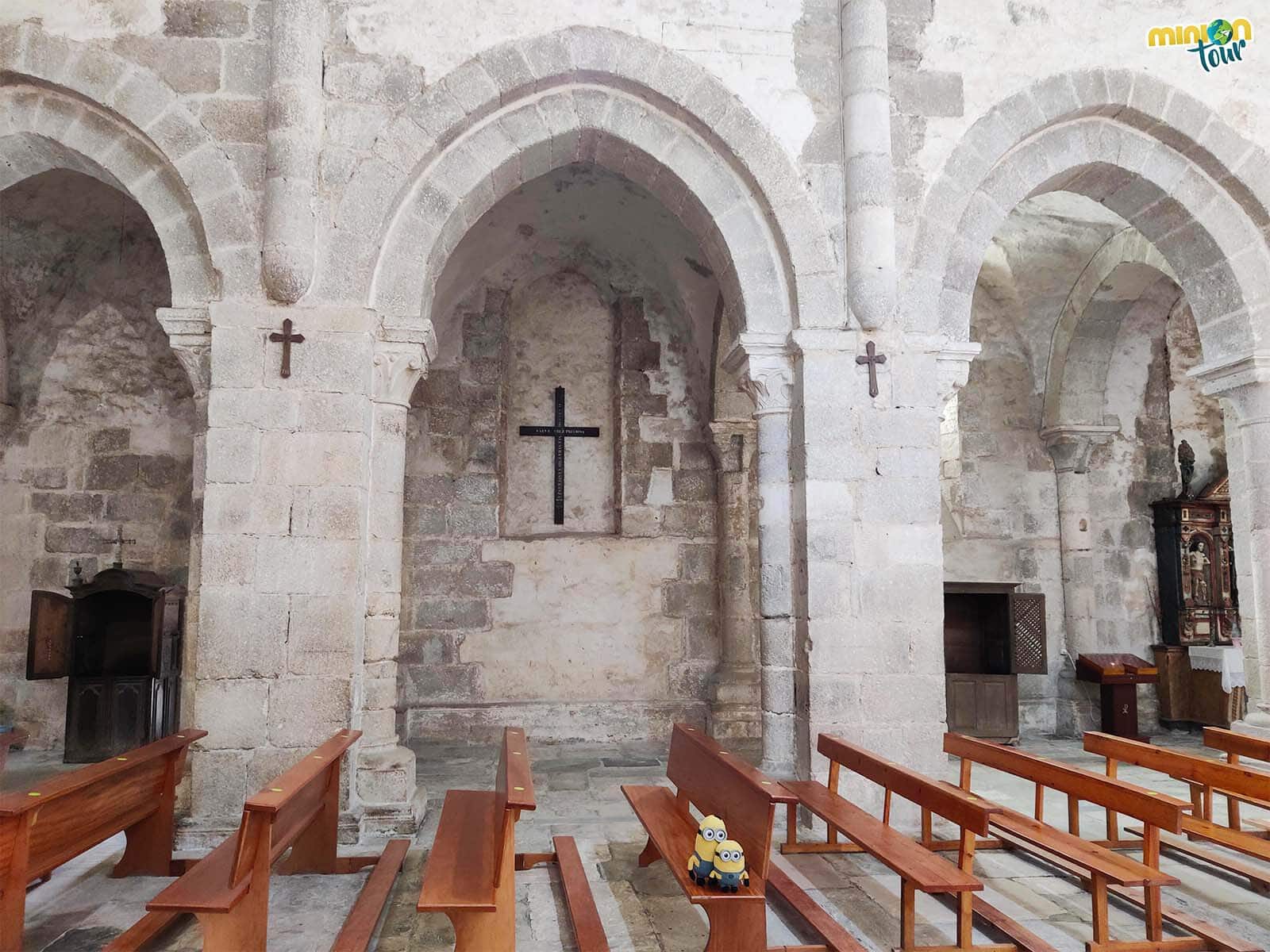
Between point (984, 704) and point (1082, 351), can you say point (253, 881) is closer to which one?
point (984, 704)

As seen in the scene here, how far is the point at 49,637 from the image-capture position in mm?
5824

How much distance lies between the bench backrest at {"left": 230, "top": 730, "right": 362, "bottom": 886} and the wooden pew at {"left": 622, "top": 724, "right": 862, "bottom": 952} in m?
1.11

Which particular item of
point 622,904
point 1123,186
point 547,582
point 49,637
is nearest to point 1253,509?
point 1123,186

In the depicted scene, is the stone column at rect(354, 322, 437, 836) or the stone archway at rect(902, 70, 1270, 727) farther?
the stone archway at rect(902, 70, 1270, 727)

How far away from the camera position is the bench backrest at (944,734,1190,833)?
2.69 metres

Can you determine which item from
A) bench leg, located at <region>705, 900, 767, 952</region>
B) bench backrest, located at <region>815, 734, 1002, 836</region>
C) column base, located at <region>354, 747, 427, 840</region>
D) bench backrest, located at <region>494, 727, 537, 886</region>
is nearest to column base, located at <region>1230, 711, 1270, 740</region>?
bench backrest, located at <region>815, 734, 1002, 836</region>

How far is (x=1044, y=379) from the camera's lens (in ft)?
24.6

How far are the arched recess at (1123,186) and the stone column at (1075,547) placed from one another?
2.17 meters

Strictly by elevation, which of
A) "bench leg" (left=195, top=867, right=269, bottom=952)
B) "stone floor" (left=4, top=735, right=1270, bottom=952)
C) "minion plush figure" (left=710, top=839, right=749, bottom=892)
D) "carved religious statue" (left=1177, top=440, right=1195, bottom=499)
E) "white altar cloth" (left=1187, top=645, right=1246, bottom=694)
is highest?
"carved religious statue" (left=1177, top=440, right=1195, bottom=499)

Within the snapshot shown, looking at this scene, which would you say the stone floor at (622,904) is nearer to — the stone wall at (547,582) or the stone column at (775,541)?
the stone column at (775,541)

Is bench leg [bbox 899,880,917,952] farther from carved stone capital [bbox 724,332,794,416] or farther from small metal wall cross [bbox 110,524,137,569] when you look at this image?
small metal wall cross [bbox 110,524,137,569]

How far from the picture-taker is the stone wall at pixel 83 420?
20.0ft

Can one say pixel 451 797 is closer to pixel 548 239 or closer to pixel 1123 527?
pixel 548 239

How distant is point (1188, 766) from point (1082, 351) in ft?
15.1
